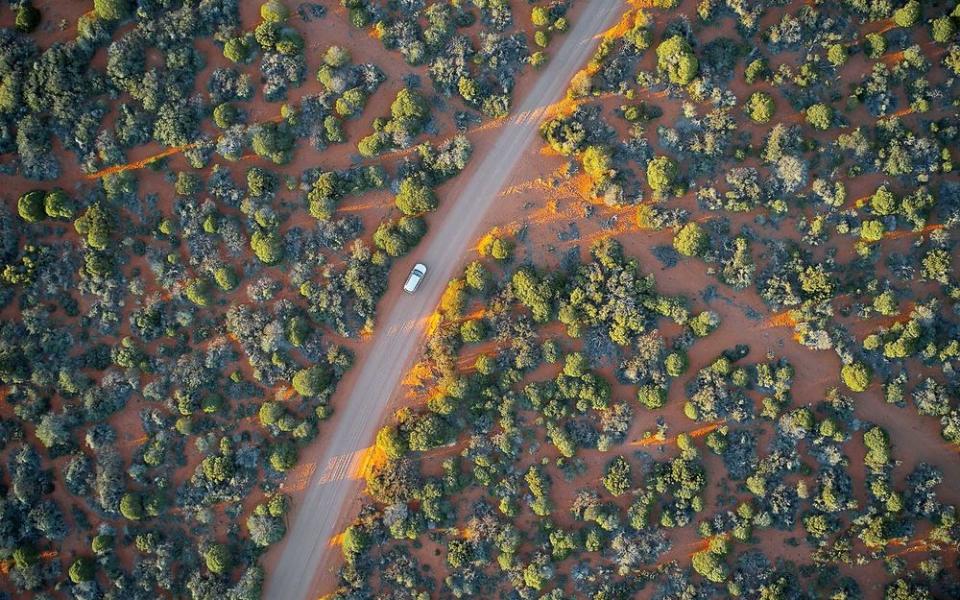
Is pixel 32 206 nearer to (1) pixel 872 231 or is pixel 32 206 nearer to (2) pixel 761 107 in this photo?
(2) pixel 761 107

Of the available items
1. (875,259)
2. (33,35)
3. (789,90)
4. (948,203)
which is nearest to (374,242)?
(33,35)

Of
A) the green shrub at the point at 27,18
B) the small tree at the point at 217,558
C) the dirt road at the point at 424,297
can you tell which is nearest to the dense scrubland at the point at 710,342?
the dirt road at the point at 424,297

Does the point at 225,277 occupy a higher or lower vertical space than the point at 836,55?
higher

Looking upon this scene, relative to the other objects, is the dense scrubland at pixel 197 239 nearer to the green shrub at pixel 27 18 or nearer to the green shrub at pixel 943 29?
the green shrub at pixel 27 18

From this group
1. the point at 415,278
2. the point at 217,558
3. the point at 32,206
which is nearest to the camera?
the point at 32,206

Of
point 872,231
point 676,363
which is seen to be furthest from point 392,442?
point 872,231

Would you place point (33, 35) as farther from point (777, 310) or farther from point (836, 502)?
point (836, 502)
